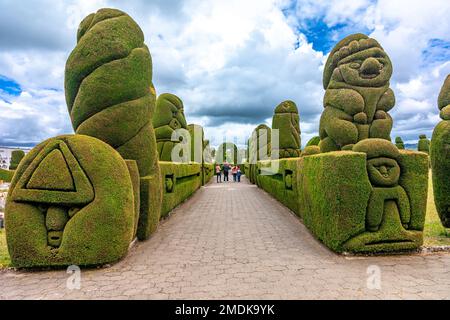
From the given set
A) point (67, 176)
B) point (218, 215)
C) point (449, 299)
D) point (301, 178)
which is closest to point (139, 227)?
point (67, 176)

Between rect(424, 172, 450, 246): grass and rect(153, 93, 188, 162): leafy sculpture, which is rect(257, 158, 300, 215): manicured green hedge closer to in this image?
rect(424, 172, 450, 246): grass

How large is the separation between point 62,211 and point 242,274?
311 cm

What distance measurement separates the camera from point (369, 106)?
730cm

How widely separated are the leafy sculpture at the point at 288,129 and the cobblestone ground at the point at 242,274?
9.19 metres

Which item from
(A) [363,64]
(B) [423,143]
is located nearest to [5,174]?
(A) [363,64]

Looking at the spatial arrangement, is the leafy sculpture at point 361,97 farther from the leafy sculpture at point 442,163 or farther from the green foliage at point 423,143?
the green foliage at point 423,143

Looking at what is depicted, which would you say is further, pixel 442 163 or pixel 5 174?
pixel 5 174

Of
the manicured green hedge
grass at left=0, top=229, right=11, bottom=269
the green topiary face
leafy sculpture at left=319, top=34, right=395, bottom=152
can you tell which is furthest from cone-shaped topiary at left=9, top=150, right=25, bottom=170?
the green topiary face

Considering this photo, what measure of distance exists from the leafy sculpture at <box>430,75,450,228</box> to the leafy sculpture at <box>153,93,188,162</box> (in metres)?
9.67

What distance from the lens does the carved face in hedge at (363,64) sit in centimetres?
731

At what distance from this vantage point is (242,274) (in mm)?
4277

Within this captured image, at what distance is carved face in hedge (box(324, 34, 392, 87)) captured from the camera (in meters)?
7.31

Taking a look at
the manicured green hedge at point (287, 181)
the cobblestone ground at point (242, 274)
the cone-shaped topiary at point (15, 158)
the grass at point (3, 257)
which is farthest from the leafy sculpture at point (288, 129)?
the cone-shaped topiary at point (15, 158)

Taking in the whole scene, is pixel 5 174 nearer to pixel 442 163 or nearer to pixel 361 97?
pixel 361 97
